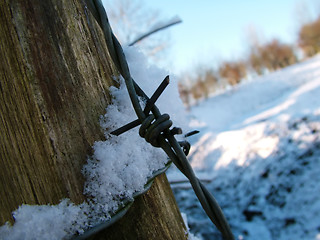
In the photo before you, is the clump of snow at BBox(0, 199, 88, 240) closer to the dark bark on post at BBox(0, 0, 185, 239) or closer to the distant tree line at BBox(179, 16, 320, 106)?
the dark bark on post at BBox(0, 0, 185, 239)

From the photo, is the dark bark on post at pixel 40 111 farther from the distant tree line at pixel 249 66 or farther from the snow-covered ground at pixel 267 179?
the distant tree line at pixel 249 66

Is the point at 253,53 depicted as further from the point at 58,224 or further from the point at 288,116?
the point at 58,224

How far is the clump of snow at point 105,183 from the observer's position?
0.39m

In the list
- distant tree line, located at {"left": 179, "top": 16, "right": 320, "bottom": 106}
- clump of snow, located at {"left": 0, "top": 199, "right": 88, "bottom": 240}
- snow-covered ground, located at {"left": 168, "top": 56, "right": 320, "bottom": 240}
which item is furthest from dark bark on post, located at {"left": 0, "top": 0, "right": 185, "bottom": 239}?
distant tree line, located at {"left": 179, "top": 16, "right": 320, "bottom": 106}

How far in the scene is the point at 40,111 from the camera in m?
0.42

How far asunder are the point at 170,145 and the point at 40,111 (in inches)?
9.4

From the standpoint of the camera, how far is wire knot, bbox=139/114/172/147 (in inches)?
16.6

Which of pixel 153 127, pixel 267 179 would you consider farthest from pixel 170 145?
pixel 267 179

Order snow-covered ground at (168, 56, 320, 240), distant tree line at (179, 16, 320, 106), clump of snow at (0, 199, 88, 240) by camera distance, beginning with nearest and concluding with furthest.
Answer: clump of snow at (0, 199, 88, 240) → snow-covered ground at (168, 56, 320, 240) → distant tree line at (179, 16, 320, 106)

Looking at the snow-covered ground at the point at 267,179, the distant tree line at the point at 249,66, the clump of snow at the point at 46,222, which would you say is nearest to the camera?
the clump of snow at the point at 46,222

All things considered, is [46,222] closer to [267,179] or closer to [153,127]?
[153,127]

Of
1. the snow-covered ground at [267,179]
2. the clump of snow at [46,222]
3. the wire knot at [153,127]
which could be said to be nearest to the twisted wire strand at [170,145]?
the wire knot at [153,127]

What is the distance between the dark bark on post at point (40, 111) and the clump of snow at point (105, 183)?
0.06 feet

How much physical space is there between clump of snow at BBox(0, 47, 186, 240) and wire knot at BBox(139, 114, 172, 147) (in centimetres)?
8
